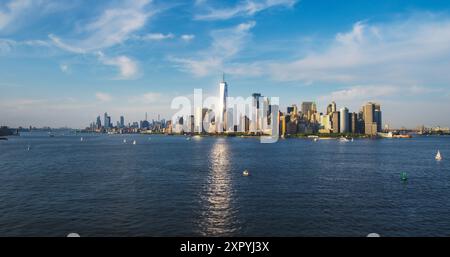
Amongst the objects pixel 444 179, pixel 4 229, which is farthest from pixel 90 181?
pixel 444 179

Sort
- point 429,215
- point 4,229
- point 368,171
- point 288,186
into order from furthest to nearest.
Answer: point 368,171, point 288,186, point 429,215, point 4,229

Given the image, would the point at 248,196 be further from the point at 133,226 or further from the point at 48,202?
the point at 48,202

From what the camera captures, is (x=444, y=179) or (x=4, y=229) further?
(x=444, y=179)

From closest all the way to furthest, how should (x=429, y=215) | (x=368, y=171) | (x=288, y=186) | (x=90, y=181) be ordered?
(x=429, y=215), (x=288, y=186), (x=90, y=181), (x=368, y=171)
